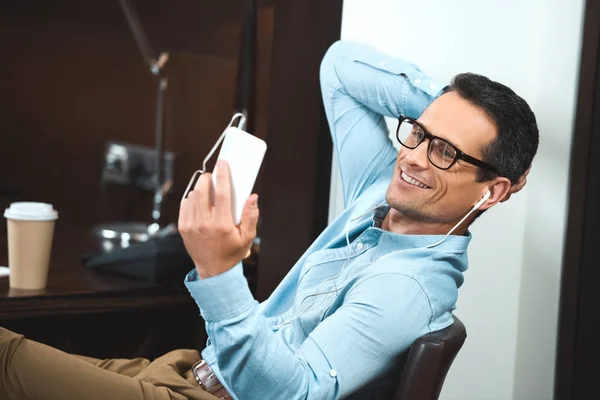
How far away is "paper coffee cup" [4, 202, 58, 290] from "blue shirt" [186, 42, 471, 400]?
2.09 ft

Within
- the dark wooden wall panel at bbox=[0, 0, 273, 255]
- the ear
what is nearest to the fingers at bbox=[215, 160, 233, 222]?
the ear

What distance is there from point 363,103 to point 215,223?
86cm

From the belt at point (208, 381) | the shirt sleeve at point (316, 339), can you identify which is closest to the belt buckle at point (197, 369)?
the belt at point (208, 381)

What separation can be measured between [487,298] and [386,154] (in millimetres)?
590

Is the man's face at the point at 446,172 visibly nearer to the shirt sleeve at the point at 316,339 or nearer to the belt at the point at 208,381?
the shirt sleeve at the point at 316,339

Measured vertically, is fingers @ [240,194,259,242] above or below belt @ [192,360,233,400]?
above

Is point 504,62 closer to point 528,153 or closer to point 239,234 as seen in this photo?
point 528,153

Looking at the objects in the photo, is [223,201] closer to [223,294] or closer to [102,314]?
[223,294]

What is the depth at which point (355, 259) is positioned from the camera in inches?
69.1

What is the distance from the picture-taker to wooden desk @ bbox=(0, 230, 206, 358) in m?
2.16

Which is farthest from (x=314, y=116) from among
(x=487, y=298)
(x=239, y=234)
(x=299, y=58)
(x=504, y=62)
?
(x=239, y=234)

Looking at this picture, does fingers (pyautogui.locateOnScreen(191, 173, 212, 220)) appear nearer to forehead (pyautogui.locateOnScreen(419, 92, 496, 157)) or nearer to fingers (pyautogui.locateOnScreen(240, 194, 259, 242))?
fingers (pyautogui.locateOnScreen(240, 194, 259, 242))

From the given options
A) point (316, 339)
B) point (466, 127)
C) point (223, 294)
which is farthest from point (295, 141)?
point (223, 294)

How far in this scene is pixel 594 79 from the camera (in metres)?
2.13
